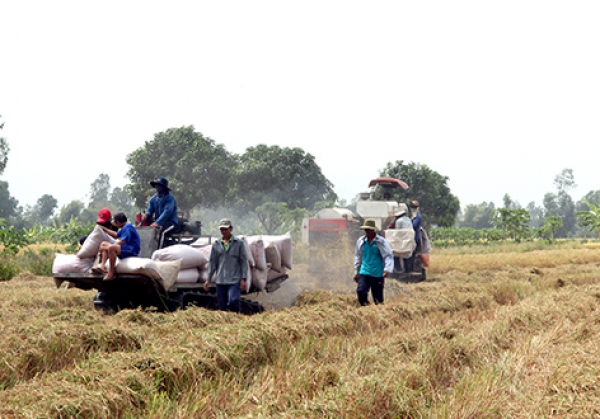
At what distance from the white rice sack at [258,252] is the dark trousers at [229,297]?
781 mm

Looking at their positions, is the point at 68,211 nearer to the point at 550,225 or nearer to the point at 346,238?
the point at 550,225

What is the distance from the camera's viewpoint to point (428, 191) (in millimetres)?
41188

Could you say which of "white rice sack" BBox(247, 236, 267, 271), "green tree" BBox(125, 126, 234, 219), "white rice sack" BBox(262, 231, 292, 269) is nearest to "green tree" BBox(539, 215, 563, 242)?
"green tree" BBox(125, 126, 234, 219)

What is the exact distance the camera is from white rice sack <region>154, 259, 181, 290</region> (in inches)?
271

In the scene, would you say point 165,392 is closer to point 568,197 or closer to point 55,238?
point 55,238

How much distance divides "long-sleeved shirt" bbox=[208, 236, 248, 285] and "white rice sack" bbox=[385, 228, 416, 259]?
5648mm

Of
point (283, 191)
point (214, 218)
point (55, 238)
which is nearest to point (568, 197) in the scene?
point (214, 218)

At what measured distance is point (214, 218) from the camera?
6384 cm

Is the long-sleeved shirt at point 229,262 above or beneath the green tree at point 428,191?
beneath

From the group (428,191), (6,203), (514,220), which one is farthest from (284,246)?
(6,203)

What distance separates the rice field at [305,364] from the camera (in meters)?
3.49

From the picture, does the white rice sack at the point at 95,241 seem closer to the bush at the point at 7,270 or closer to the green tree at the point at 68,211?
the bush at the point at 7,270

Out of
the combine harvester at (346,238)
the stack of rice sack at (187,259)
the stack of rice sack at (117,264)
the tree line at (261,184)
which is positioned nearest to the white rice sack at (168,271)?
the stack of rice sack at (117,264)

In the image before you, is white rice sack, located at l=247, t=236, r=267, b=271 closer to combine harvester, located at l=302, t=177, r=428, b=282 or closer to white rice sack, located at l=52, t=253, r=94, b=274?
white rice sack, located at l=52, t=253, r=94, b=274
